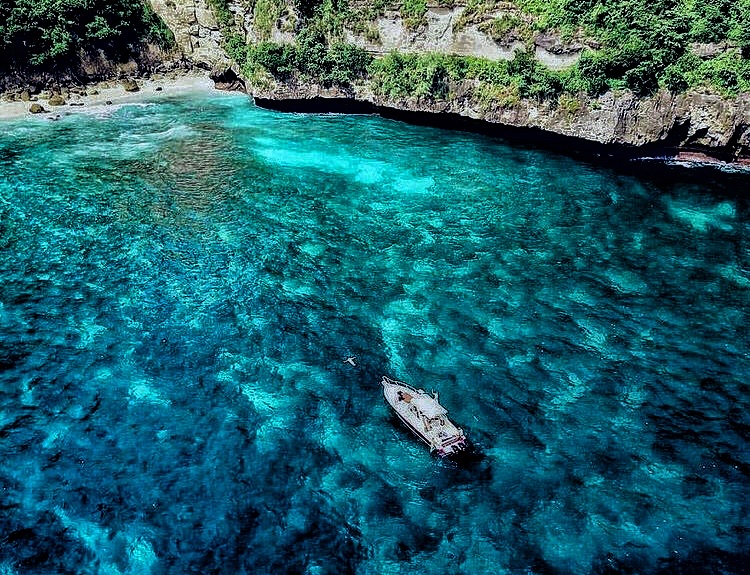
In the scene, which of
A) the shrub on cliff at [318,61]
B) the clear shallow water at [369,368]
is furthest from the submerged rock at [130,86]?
the clear shallow water at [369,368]

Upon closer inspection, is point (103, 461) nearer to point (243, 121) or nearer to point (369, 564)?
point (369, 564)

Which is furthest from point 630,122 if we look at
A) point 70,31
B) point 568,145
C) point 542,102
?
point 70,31

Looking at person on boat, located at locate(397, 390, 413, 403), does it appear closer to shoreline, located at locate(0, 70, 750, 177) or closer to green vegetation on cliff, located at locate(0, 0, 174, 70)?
shoreline, located at locate(0, 70, 750, 177)

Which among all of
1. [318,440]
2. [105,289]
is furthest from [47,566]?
[105,289]

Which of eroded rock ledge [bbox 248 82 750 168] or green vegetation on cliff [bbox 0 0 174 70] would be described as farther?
green vegetation on cliff [bbox 0 0 174 70]

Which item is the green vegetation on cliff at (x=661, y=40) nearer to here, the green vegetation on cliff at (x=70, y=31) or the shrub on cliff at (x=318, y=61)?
the shrub on cliff at (x=318, y=61)

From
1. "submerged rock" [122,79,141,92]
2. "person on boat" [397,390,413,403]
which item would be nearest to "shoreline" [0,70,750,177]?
"submerged rock" [122,79,141,92]
